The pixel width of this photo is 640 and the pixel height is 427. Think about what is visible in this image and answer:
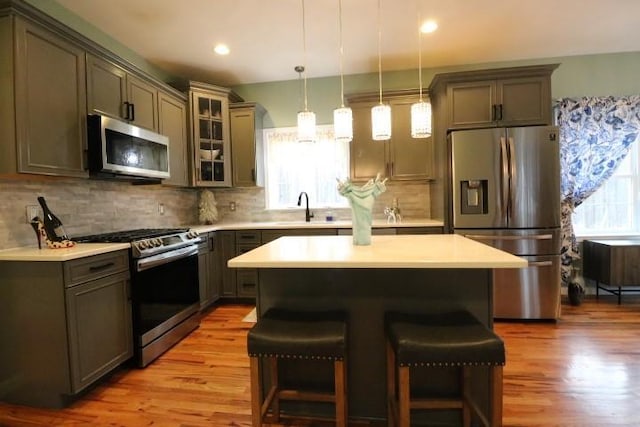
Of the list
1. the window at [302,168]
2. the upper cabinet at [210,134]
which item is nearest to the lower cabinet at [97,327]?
the upper cabinet at [210,134]

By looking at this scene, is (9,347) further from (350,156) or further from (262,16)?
(350,156)

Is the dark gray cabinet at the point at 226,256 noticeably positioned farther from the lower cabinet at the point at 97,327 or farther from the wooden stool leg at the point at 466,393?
the wooden stool leg at the point at 466,393

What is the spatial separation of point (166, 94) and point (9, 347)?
234 cm

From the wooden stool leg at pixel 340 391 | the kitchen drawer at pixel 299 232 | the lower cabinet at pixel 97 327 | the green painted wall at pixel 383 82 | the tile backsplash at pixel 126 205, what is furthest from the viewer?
the green painted wall at pixel 383 82

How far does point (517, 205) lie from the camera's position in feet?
9.57

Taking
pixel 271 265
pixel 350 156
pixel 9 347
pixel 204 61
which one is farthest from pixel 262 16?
pixel 9 347

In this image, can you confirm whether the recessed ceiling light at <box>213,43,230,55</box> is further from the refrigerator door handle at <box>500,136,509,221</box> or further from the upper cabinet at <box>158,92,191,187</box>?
the refrigerator door handle at <box>500,136,509,221</box>

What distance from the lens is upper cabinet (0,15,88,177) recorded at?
1.79m

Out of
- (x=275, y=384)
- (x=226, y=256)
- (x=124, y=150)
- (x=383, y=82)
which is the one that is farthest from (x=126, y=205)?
(x=383, y=82)

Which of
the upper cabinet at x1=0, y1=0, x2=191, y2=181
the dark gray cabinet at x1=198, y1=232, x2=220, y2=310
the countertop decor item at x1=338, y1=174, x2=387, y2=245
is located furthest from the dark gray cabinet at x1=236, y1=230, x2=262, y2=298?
the countertop decor item at x1=338, y1=174, x2=387, y2=245

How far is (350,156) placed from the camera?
12.0 feet

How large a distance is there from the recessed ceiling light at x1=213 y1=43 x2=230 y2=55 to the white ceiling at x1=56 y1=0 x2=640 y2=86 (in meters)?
0.06

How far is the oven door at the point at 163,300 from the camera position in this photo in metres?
2.27

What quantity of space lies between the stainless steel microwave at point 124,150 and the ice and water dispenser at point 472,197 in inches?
108
